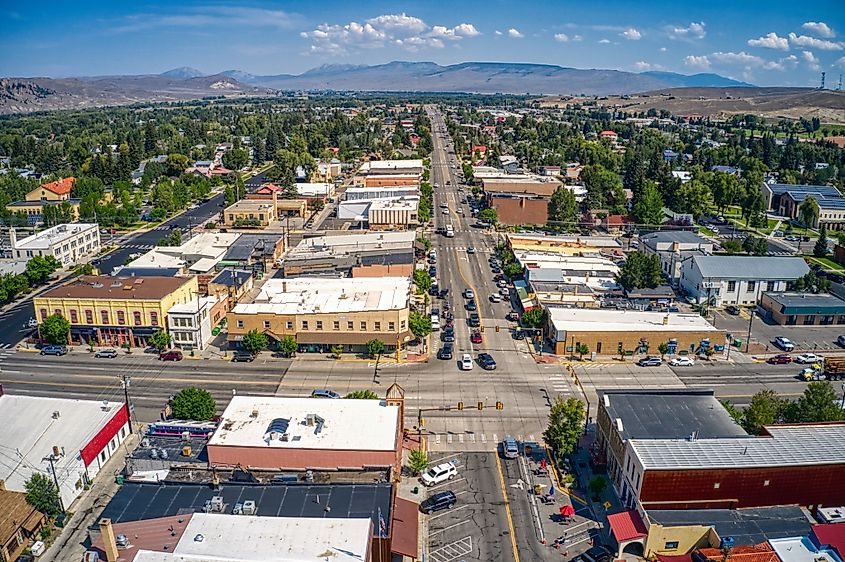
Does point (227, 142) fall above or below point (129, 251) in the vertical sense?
above

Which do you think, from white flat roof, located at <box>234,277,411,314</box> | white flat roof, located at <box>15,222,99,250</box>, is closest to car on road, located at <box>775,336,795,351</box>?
white flat roof, located at <box>234,277,411,314</box>

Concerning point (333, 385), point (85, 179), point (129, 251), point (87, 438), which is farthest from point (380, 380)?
point (85, 179)

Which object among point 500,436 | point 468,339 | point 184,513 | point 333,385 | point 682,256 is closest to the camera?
point 184,513

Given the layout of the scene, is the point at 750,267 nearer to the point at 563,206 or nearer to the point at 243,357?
the point at 563,206

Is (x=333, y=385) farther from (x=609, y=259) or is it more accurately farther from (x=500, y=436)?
(x=609, y=259)

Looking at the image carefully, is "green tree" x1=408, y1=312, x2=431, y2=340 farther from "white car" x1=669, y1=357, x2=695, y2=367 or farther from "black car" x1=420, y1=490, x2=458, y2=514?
"white car" x1=669, y1=357, x2=695, y2=367

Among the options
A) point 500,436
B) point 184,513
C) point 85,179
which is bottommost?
point 500,436

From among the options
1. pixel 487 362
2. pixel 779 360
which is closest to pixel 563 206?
pixel 779 360

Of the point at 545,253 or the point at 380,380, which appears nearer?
the point at 380,380
